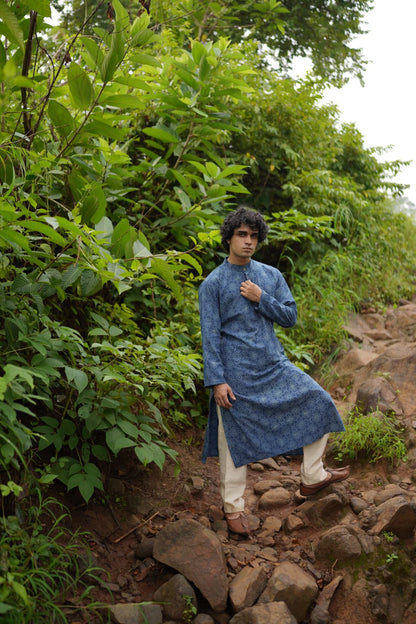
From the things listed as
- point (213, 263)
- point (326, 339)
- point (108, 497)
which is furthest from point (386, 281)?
point (108, 497)

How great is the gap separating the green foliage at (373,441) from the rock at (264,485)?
18.0 inches

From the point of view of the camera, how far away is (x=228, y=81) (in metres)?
3.03

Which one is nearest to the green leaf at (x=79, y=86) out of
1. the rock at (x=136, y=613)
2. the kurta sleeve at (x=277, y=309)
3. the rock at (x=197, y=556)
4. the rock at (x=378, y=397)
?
the kurta sleeve at (x=277, y=309)

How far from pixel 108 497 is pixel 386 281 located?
4745mm

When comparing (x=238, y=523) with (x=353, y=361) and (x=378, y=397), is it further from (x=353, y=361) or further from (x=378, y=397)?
(x=353, y=361)

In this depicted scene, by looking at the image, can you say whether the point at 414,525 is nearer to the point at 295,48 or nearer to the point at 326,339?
the point at 326,339

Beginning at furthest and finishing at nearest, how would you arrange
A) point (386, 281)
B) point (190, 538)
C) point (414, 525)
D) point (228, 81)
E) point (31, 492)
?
point (386, 281) < point (228, 81) < point (414, 525) < point (190, 538) < point (31, 492)

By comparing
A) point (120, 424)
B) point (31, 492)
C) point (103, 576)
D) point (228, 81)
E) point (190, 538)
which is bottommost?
point (103, 576)

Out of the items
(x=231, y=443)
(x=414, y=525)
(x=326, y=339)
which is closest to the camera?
(x=414, y=525)

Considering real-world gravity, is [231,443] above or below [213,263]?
below

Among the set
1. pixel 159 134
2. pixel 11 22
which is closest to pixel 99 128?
pixel 11 22

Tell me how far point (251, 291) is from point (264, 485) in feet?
4.11

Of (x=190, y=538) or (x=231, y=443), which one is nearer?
(x=190, y=538)

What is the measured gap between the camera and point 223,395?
9.05 ft
